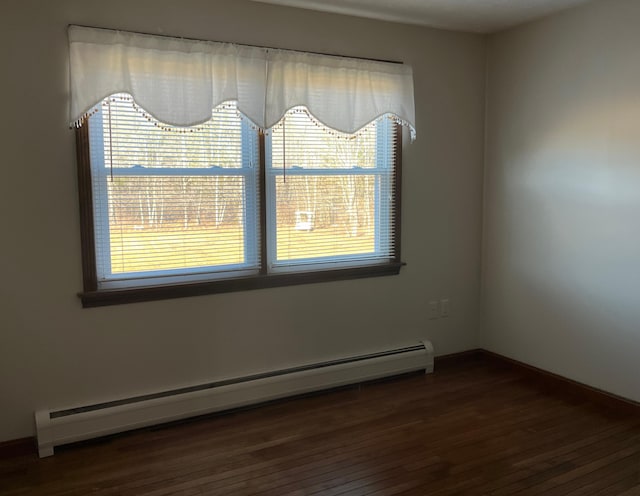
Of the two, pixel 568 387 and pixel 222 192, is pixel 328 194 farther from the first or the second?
pixel 568 387

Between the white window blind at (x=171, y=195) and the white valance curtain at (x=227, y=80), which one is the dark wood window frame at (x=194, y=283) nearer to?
the white window blind at (x=171, y=195)

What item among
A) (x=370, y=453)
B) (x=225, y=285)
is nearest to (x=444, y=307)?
(x=370, y=453)

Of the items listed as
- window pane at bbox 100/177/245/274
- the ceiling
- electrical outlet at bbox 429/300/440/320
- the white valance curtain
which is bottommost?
electrical outlet at bbox 429/300/440/320

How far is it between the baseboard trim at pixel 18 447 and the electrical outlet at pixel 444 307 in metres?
2.72

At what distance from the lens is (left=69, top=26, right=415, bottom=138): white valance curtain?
2.83 m

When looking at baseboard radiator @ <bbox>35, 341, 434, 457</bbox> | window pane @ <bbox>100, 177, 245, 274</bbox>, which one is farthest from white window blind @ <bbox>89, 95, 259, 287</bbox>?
baseboard radiator @ <bbox>35, 341, 434, 457</bbox>

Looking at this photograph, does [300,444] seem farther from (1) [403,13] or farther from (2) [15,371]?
(1) [403,13]

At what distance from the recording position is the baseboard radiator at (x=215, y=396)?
2887 millimetres

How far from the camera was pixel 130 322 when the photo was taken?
3.11 m

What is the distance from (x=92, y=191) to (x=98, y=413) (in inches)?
45.7

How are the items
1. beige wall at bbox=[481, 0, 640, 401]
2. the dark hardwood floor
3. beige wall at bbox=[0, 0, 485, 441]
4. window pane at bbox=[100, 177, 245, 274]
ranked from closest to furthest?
the dark hardwood floor, beige wall at bbox=[0, 0, 485, 441], window pane at bbox=[100, 177, 245, 274], beige wall at bbox=[481, 0, 640, 401]

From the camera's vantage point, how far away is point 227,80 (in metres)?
3.13

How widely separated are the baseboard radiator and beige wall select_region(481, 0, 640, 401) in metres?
0.78

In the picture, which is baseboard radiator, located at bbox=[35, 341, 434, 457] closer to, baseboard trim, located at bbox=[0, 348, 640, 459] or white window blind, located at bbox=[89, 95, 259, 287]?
baseboard trim, located at bbox=[0, 348, 640, 459]
